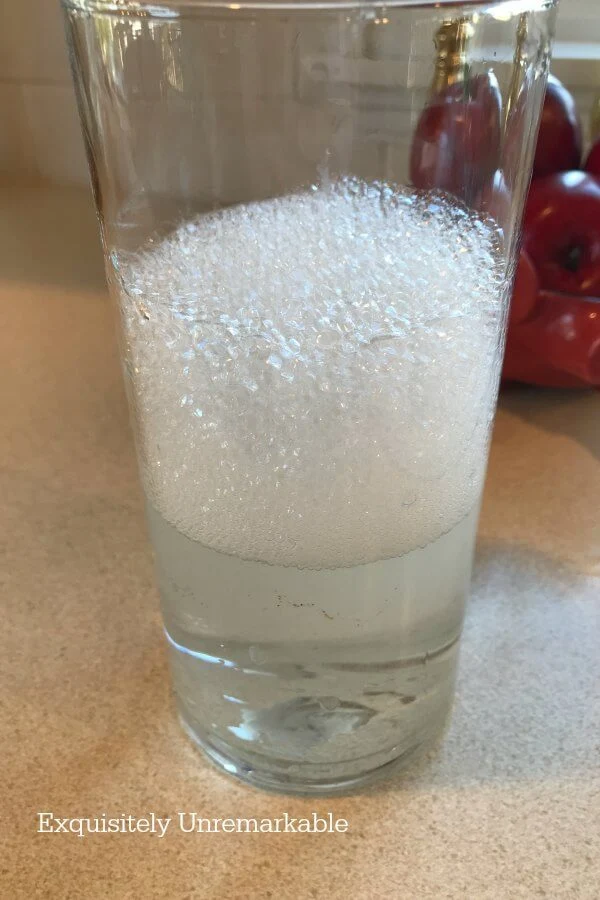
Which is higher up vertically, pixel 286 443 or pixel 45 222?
pixel 286 443

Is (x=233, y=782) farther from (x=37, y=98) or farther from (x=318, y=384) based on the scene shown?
(x=37, y=98)

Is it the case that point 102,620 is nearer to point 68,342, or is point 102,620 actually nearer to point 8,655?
point 8,655

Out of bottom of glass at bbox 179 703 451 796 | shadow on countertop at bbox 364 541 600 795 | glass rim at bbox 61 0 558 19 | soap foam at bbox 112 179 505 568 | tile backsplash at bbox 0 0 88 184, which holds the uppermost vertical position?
glass rim at bbox 61 0 558 19

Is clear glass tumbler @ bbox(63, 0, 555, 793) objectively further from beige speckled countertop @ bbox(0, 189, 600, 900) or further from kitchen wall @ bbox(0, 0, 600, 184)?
kitchen wall @ bbox(0, 0, 600, 184)


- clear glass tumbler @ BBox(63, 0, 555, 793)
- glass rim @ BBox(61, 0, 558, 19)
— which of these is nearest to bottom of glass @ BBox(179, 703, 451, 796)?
clear glass tumbler @ BBox(63, 0, 555, 793)

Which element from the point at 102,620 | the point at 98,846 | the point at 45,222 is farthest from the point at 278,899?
the point at 45,222

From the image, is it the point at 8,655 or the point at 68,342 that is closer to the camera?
the point at 8,655

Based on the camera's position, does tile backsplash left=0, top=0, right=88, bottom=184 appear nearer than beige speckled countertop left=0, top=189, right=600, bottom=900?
No
